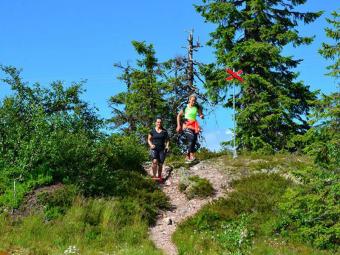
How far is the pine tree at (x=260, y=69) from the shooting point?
930 inches

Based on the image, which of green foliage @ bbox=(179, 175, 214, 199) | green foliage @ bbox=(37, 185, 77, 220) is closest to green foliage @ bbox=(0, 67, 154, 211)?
green foliage @ bbox=(37, 185, 77, 220)

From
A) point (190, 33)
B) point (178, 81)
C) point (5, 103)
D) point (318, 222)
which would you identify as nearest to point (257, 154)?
point (318, 222)

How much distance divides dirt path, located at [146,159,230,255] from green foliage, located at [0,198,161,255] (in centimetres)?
44

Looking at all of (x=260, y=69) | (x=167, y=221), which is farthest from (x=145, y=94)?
(x=167, y=221)

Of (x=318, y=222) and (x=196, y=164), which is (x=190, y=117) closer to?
(x=196, y=164)

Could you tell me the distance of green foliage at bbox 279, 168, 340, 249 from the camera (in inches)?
470

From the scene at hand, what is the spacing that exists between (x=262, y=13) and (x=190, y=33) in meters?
7.92

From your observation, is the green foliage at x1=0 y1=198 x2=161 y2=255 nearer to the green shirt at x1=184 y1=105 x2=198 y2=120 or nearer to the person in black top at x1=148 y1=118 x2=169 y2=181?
the person in black top at x1=148 y1=118 x2=169 y2=181

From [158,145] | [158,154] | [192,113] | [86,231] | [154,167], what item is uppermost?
[192,113]

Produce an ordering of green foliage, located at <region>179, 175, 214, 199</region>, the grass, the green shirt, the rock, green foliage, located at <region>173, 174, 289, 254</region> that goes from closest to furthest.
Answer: the grass
green foliage, located at <region>173, 174, 289, 254</region>
the rock
green foliage, located at <region>179, 175, 214, 199</region>
the green shirt

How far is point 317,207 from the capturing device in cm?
1224

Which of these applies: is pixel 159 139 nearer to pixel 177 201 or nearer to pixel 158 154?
pixel 158 154

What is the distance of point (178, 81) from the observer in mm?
30641

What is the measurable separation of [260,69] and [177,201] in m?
10.5
